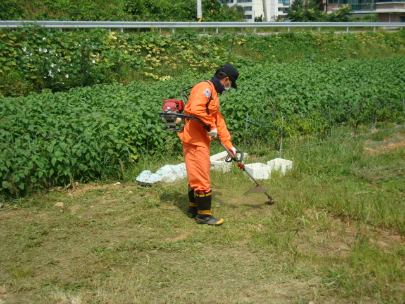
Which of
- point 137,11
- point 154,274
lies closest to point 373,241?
point 154,274

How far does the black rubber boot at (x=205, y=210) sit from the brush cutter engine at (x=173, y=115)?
0.89 metres

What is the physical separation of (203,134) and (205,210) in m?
0.92

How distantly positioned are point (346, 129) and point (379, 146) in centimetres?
76

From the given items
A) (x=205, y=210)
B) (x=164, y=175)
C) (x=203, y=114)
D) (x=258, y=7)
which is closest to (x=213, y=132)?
(x=203, y=114)

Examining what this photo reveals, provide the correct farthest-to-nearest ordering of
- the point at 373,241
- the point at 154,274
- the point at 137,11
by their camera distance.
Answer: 1. the point at 137,11
2. the point at 373,241
3. the point at 154,274

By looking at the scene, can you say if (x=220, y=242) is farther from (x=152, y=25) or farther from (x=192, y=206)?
(x=152, y=25)

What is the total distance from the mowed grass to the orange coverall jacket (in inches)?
40.6

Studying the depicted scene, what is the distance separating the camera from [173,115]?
5273 millimetres

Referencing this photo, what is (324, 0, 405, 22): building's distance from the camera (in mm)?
47000

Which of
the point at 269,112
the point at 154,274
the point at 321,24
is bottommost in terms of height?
the point at 154,274

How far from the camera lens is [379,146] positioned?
819 cm

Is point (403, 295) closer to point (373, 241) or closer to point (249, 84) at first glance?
point (373, 241)

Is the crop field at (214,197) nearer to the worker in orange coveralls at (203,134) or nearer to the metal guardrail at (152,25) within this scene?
the worker in orange coveralls at (203,134)

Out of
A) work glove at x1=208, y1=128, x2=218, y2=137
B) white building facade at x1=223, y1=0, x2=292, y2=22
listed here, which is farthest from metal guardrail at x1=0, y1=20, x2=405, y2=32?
white building facade at x1=223, y1=0, x2=292, y2=22
